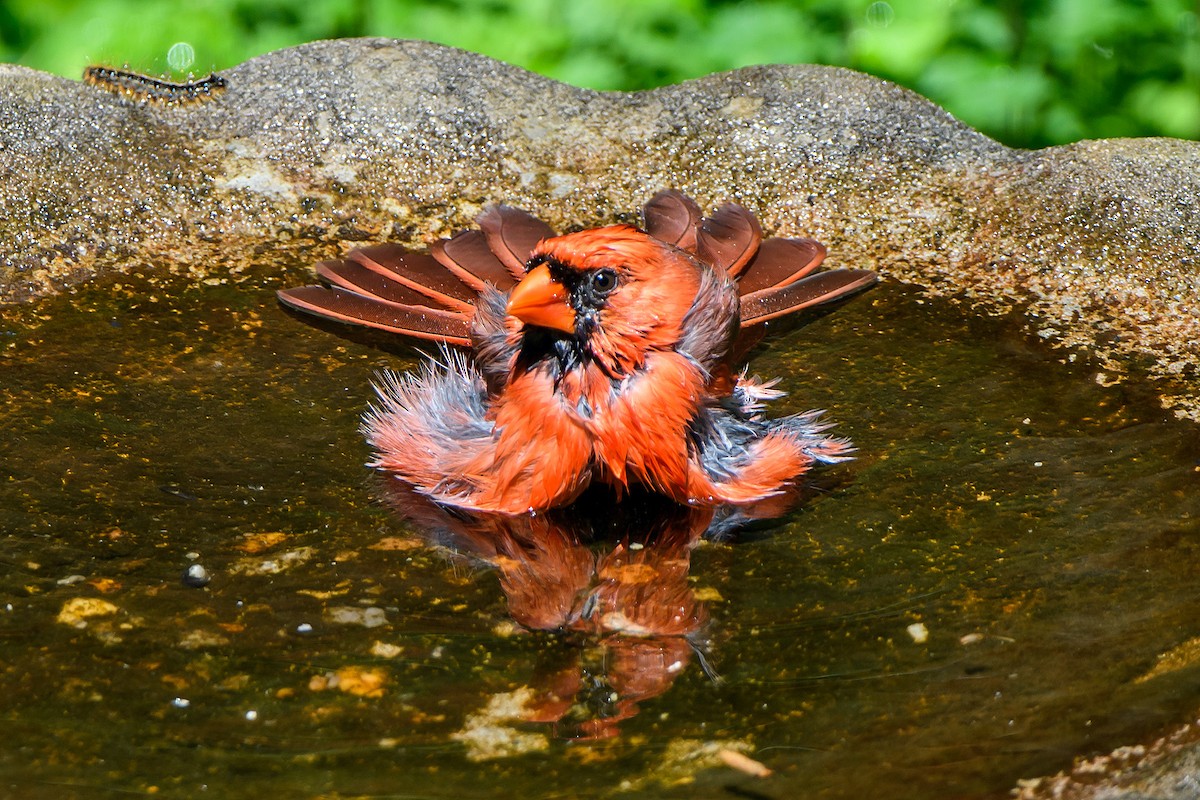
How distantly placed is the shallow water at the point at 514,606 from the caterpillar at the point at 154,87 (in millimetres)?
1036

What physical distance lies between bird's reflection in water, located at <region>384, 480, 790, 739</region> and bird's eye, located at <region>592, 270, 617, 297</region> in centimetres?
50

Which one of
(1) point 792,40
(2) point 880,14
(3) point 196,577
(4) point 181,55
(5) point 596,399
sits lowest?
(3) point 196,577

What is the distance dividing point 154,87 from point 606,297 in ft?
7.52

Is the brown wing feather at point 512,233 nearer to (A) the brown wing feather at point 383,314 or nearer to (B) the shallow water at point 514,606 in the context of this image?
(A) the brown wing feather at point 383,314

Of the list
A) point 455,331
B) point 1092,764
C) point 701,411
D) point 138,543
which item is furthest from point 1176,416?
point 138,543

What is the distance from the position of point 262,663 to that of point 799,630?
3.39ft

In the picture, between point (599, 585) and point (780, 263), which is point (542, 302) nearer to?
point (599, 585)

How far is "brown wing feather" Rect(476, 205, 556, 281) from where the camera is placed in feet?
13.3

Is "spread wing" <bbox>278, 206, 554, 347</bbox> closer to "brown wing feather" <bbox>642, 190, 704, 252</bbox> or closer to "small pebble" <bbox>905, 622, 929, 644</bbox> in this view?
"brown wing feather" <bbox>642, 190, 704, 252</bbox>

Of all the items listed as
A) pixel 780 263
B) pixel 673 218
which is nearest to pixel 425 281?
pixel 673 218

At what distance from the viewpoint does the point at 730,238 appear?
425 centimetres

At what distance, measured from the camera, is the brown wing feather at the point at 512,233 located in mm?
4066

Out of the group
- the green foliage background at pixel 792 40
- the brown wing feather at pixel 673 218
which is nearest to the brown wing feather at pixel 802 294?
the brown wing feather at pixel 673 218

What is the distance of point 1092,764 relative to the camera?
235cm
